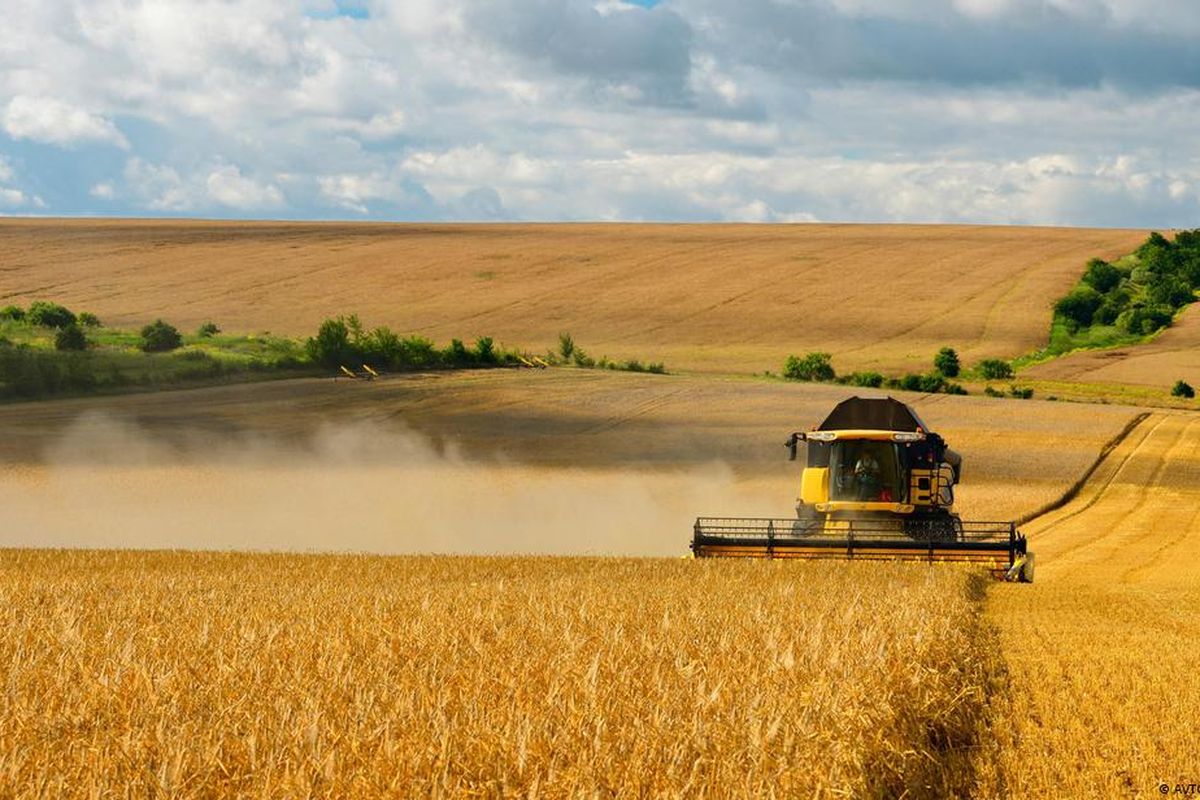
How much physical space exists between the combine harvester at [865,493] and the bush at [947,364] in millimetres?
40865

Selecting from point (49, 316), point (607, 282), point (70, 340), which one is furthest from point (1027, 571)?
point (607, 282)

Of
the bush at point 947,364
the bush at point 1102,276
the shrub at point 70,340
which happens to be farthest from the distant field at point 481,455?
the bush at point 1102,276

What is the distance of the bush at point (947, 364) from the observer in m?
65.4

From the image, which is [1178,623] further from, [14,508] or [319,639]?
[14,508]

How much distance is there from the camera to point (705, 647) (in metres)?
10.3

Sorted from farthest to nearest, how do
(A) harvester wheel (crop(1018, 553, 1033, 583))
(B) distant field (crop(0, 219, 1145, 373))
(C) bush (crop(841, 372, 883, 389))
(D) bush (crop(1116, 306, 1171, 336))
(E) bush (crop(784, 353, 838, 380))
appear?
(D) bush (crop(1116, 306, 1171, 336)) → (B) distant field (crop(0, 219, 1145, 373)) → (E) bush (crop(784, 353, 838, 380)) → (C) bush (crop(841, 372, 883, 389)) → (A) harvester wheel (crop(1018, 553, 1033, 583))

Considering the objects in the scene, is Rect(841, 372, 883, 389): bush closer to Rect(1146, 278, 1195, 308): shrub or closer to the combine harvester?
Rect(1146, 278, 1195, 308): shrub

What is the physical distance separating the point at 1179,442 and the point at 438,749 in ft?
149

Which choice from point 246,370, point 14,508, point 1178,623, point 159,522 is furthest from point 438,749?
point 246,370

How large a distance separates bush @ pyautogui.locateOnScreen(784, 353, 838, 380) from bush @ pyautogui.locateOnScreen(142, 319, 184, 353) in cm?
2495

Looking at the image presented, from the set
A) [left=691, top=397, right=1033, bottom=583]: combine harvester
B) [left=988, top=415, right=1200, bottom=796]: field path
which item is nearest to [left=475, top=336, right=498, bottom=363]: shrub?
[left=988, top=415, right=1200, bottom=796]: field path

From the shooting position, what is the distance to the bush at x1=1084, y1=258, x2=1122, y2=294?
8844 centimetres

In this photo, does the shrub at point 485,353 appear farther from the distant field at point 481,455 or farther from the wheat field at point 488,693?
the wheat field at point 488,693

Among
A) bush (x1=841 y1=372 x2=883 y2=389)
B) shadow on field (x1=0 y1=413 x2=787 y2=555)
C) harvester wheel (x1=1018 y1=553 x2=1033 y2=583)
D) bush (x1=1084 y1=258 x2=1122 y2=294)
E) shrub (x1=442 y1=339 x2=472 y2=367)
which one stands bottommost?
shadow on field (x1=0 y1=413 x2=787 y2=555)
